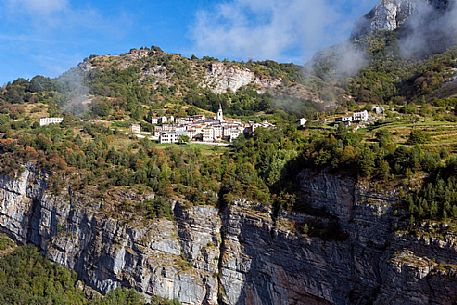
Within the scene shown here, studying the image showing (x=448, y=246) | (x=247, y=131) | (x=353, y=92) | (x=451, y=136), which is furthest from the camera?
(x=353, y=92)

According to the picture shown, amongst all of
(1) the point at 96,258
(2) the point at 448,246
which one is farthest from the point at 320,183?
(1) the point at 96,258

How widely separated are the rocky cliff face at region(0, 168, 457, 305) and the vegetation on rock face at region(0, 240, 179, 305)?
34.5 inches

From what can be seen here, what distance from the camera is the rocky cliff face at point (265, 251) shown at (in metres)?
22.3

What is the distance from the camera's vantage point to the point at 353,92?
7231 cm

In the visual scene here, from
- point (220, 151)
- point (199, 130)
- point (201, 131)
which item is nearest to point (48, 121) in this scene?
point (199, 130)

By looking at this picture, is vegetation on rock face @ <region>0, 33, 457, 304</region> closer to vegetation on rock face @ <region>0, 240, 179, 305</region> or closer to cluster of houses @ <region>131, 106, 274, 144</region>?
vegetation on rock face @ <region>0, 240, 179, 305</region>

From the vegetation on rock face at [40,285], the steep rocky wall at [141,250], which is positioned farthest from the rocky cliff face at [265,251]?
the vegetation on rock face at [40,285]

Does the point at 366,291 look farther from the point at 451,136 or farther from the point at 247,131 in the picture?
the point at 247,131

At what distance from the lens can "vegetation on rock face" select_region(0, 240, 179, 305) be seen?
1277 inches

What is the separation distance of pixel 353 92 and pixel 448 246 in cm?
5406

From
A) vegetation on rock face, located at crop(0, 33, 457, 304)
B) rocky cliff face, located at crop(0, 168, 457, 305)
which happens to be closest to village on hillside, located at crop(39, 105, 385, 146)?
vegetation on rock face, located at crop(0, 33, 457, 304)

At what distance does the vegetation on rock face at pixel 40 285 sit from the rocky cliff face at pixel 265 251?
88 cm

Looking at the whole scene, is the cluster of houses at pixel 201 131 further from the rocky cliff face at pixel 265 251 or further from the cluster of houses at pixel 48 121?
the rocky cliff face at pixel 265 251

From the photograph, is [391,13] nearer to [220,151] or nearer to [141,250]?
[220,151]
